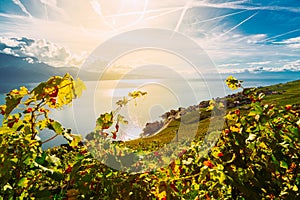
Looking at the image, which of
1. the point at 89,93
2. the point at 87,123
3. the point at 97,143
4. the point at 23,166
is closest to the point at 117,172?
the point at 97,143

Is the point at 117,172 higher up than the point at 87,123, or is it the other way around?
the point at 87,123

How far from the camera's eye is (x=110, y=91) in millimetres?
2559

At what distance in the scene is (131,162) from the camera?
255 cm

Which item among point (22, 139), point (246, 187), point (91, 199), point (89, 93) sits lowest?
point (91, 199)

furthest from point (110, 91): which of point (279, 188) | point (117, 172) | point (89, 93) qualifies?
point (279, 188)

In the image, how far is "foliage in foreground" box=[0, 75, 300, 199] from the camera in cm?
131

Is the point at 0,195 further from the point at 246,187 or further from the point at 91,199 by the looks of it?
the point at 246,187

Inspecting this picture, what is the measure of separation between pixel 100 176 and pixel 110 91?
2.78ft

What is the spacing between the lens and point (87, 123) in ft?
Answer: 7.99

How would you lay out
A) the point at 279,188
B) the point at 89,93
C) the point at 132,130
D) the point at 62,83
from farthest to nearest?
the point at 132,130, the point at 89,93, the point at 279,188, the point at 62,83

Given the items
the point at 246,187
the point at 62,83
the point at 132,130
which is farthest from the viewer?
the point at 132,130

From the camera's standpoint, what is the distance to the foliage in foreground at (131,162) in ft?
4.30

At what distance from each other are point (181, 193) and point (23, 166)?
1.14 meters

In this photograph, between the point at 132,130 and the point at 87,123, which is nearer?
the point at 87,123
